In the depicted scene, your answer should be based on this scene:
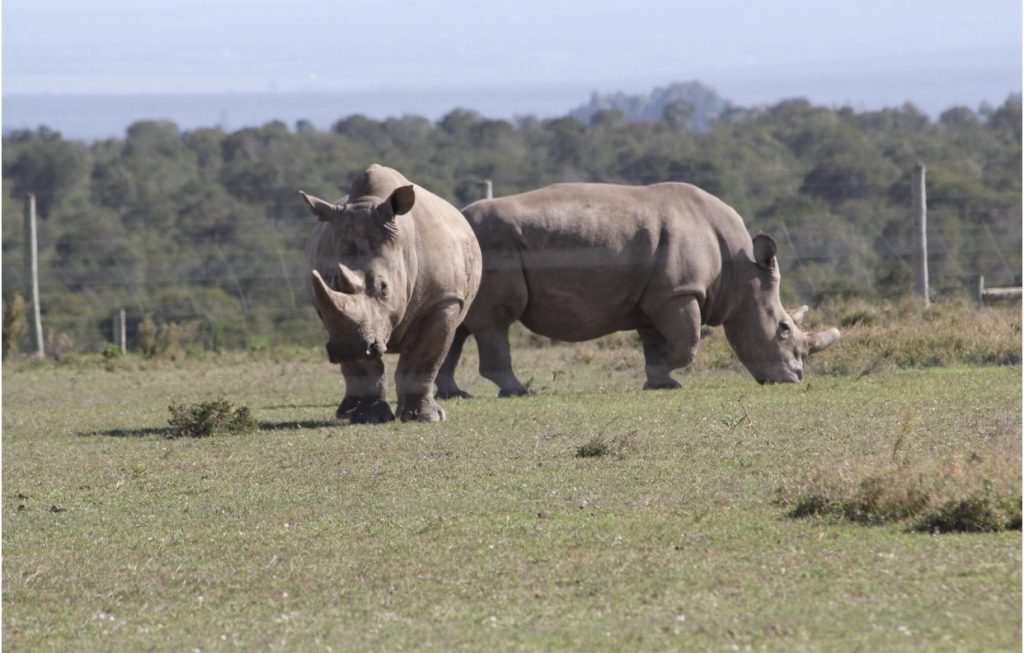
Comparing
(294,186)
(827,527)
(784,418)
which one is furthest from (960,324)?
(294,186)

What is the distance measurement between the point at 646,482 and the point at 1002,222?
26.0m

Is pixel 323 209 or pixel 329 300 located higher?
pixel 323 209

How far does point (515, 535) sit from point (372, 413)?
502cm

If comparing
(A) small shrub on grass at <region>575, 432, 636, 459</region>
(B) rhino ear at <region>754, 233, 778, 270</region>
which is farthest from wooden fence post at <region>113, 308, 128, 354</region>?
(A) small shrub on grass at <region>575, 432, 636, 459</region>

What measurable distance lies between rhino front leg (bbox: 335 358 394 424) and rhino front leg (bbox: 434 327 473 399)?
1.95 metres

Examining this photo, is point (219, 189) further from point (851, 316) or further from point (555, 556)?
point (555, 556)

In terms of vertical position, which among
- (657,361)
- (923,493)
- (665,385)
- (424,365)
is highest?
(923,493)

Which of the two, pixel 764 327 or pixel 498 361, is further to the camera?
pixel 764 327

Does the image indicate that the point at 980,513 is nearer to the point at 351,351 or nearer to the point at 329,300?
the point at 329,300

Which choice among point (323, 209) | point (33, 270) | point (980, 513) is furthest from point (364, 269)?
point (33, 270)

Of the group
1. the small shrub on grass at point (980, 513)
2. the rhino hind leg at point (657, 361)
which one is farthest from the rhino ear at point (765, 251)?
the small shrub on grass at point (980, 513)

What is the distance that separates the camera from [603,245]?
1483 centimetres

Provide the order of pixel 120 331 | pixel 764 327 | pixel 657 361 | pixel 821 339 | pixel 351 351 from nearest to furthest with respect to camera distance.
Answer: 1. pixel 351 351
2. pixel 764 327
3. pixel 657 361
4. pixel 821 339
5. pixel 120 331

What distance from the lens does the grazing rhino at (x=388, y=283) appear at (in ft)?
38.1
